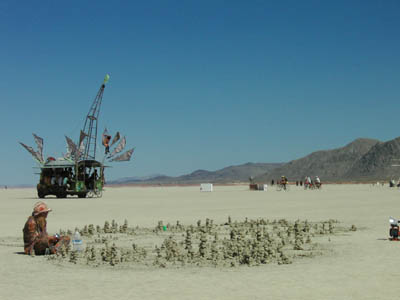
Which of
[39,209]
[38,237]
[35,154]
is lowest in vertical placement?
[38,237]

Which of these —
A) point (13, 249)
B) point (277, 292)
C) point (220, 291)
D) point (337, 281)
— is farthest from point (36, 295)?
point (13, 249)

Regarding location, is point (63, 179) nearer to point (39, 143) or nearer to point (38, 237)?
point (39, 143)

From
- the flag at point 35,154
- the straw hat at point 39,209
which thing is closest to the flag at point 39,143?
the flag at point 35,154

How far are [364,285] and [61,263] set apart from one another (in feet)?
23.6

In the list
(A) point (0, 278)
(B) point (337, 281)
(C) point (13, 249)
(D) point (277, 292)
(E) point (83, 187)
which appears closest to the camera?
(D) point (277, 292)

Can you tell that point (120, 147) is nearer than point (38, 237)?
No

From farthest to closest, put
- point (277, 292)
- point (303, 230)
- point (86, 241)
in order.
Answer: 1. point (303, 230)
2. point (86, 241)
3. point (277, 292)

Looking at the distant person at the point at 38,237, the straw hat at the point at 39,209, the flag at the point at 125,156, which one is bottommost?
the distant person at the point at 38,237

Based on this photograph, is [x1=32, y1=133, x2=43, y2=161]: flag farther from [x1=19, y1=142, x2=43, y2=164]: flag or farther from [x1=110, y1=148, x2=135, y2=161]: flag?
[x1=110, y1=148, x2=135, y2=161]: flag

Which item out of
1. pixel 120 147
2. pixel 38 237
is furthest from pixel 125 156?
pixel 38 237

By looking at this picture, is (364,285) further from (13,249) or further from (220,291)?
(13,249)

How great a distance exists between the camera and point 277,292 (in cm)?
999

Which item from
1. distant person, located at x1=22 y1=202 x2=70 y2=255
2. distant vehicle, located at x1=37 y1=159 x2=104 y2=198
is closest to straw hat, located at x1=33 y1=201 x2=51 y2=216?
distant person, located at x1=22 y1=202 x2=70 y2=255

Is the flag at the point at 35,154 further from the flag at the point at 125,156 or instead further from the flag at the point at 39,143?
the flag at the point at 125,156
